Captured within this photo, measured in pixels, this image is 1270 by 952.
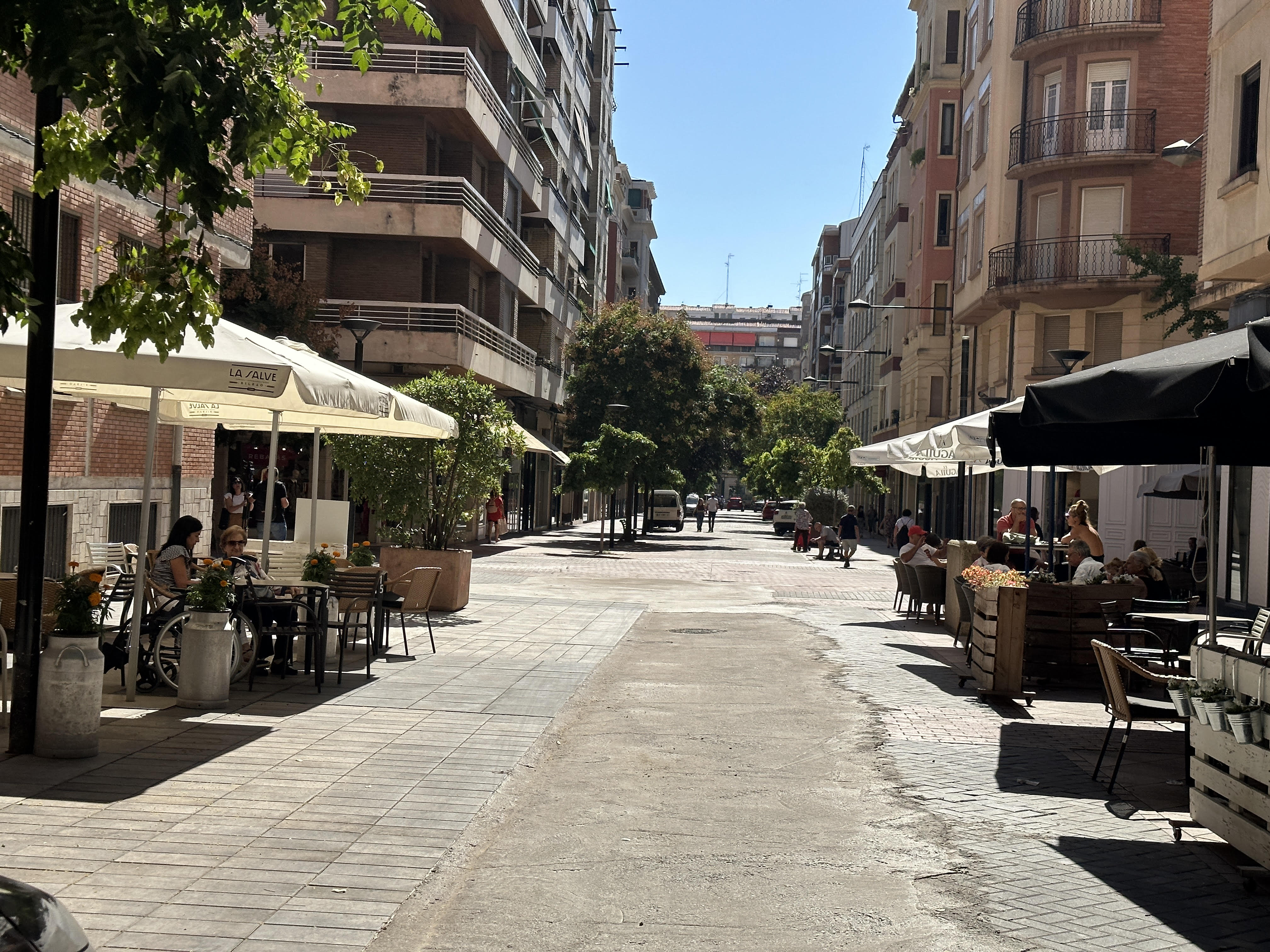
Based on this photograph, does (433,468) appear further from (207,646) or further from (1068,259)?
(1068,259)

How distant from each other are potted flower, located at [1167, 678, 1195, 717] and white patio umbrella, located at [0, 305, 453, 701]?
5.71 m

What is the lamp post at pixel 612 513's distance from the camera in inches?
1527

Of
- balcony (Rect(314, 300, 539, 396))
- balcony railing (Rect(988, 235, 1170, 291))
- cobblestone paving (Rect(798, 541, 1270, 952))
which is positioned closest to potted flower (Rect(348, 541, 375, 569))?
cobblestone paving (Rect(798, 541, 1270, 952))

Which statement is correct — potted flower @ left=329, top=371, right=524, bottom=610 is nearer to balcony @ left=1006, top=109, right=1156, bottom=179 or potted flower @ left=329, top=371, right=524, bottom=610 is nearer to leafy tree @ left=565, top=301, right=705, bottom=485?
balcony @ left=1006, top=109, right=1156, bottom=179

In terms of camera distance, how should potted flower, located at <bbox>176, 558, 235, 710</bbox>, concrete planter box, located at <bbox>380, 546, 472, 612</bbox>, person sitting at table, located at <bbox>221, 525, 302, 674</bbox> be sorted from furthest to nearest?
concrete planter box, located at <bbox>380, 546, 472, 612</bbox> < person sitting at table, located at <bbox>221, 525, 302, 674</bbox> < potted flower, located at <bbox>176, 558, 235, 710</bbox>

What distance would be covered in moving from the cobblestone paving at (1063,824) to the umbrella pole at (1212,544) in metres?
0.97

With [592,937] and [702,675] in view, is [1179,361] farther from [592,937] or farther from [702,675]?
[702,675]

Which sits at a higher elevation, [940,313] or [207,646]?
[940,313]

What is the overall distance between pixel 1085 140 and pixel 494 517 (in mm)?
19318

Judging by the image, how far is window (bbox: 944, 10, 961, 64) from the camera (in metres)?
51.6

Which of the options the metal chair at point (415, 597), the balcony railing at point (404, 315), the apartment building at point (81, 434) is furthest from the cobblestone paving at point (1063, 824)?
the balcony railing at point (404, 315)

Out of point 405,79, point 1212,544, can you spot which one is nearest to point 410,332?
point 405,79

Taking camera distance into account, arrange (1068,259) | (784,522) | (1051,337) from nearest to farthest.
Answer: (1068,259)
(1051,337)
(784,522)

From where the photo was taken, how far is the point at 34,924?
233 cm
